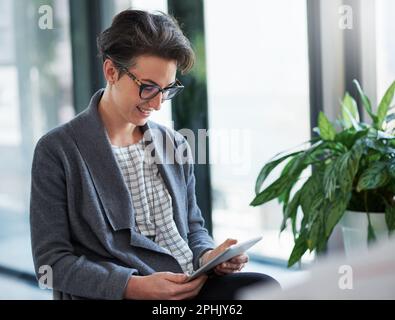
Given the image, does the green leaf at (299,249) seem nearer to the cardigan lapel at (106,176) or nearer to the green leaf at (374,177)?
the green leaf at (374,177)

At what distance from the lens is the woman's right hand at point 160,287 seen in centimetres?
141

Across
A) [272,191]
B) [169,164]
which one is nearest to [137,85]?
[169,164]

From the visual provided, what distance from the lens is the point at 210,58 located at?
279 cm

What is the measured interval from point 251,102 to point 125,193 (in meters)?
1.35

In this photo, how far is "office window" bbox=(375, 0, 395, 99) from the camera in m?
2.28

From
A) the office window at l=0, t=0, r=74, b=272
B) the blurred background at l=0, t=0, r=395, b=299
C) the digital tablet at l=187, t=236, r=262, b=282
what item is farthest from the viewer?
the office window at l=0, t=0, r=74, b=272

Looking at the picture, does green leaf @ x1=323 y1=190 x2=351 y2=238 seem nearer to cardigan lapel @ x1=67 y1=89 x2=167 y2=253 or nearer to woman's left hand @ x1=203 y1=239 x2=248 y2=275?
woman's left hand @ x1=203 y1=239 x2=248 y2=275

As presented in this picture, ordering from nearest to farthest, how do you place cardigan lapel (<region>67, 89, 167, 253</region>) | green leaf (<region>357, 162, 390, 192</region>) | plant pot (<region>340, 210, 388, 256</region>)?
cardigan lapel (<region>67, 89, 167, 253</region>)
green leaf (<region>357, 162, 390, 192</region>)
plant pot (<region>340, 210, 388, 256</region>)

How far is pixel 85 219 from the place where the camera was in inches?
58.3

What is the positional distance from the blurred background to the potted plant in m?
0.39

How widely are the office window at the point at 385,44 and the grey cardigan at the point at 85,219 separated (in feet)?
3.96

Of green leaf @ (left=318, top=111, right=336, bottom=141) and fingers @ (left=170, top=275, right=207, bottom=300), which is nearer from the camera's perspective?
fingers @ (left=170, top=275, right=207, bottom=300)

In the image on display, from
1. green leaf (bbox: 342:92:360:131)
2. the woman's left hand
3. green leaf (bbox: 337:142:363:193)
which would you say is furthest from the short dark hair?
green leaf (bbox: 342:92:360:131)

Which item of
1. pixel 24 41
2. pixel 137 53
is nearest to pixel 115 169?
pixel 137 53
